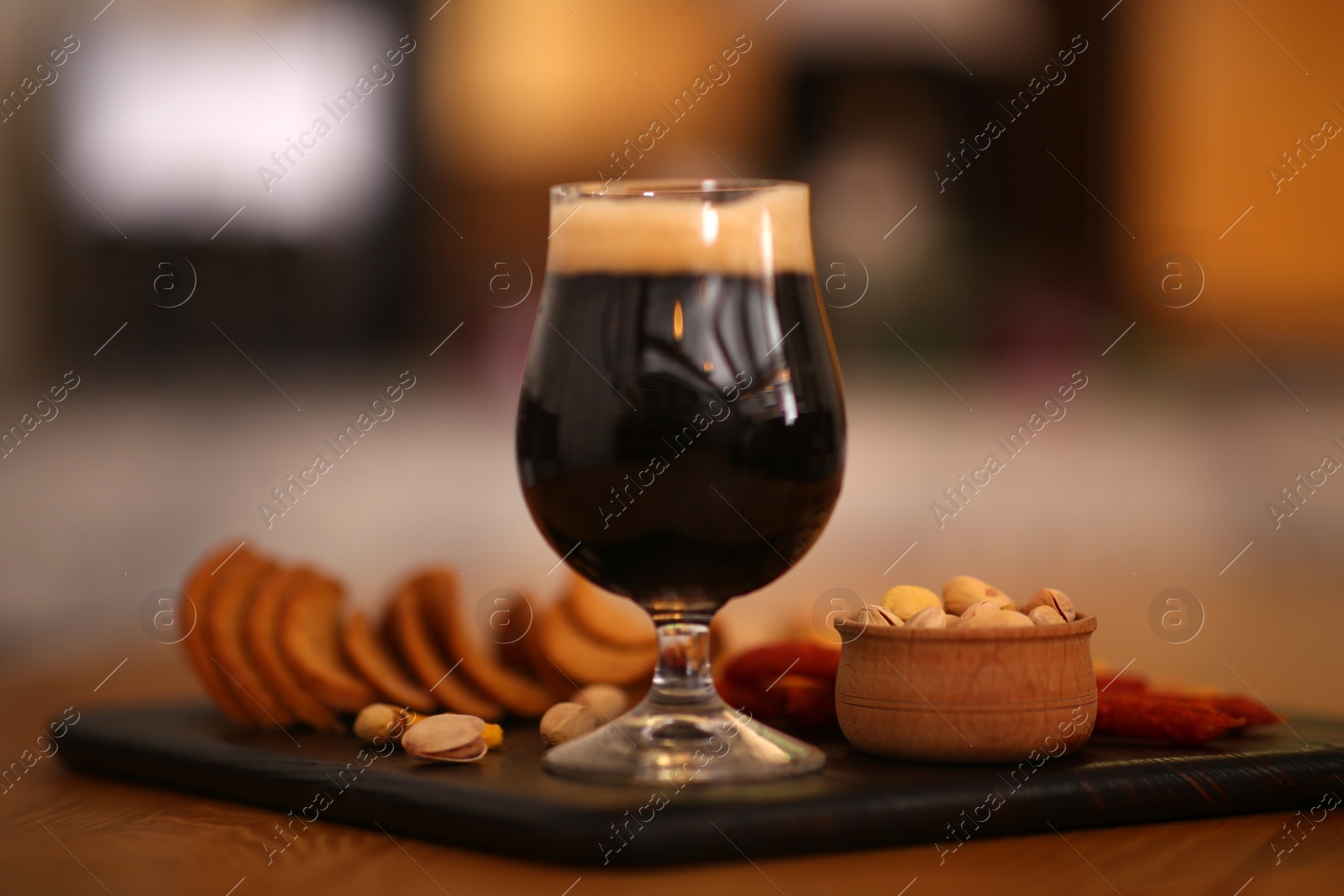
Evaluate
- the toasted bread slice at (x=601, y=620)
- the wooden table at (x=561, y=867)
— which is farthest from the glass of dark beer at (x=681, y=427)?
the toasted bread slice at (x=601, y=620)

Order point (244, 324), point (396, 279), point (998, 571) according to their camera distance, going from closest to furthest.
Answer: point (998, 571)
point (244, 324)
point (396, 279)

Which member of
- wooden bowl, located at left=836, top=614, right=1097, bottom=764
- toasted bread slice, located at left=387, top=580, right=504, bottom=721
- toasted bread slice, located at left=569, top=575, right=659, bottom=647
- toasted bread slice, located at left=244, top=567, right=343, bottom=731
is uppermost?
toasted bread slice, located at left=244, top=567, right=343, bottom=731

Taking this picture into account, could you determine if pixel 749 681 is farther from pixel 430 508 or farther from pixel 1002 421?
pixel 1002 421

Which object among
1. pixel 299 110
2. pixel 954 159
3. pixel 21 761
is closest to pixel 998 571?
pixel 954 159

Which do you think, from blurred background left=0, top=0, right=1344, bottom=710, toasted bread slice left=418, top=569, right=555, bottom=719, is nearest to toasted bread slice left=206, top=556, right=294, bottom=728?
toasted bread slice left=418, top=569, right=555, bottom=719

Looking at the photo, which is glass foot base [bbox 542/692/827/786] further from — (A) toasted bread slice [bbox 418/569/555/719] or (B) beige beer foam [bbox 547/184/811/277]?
(B) beige beer foam [bbox 547/184/811/277]

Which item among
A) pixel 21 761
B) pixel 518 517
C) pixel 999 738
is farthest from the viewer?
pixel 518 517

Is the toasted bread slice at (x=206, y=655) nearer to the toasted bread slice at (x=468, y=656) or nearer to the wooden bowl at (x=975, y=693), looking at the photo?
the toasted bread slice at (x=468, y=656)
